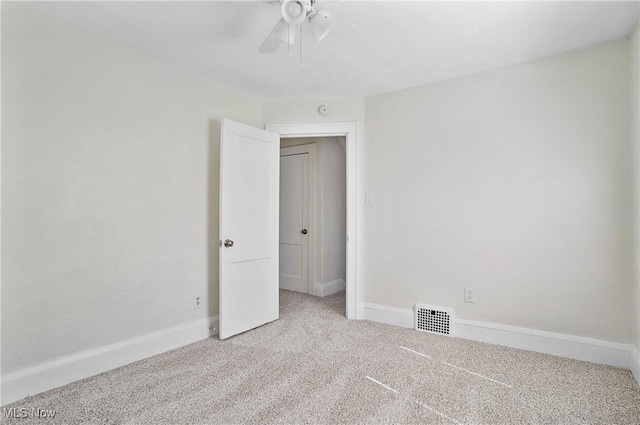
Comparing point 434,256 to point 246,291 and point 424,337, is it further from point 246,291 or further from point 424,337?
point 246,291

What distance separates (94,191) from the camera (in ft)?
7.57

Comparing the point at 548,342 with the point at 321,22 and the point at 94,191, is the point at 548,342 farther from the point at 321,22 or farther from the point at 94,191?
the point at 94,191

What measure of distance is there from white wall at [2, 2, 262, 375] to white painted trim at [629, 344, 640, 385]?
3193 millimetres

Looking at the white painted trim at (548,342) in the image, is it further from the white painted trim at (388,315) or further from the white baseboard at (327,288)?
the white baseboard at (327,288)

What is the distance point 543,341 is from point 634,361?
0.52 m

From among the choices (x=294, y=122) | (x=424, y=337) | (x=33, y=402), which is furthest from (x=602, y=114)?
(x=33, y=402)

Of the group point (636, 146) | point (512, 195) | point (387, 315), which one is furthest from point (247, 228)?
point (636, 146)

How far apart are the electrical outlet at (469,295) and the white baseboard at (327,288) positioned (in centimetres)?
200

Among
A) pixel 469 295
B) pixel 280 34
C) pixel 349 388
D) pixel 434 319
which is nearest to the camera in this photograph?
pixel 280 34

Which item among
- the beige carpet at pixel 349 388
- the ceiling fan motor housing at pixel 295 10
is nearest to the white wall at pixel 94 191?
the beige carpet at pixel 349 388

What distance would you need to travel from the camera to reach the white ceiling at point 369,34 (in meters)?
1.99

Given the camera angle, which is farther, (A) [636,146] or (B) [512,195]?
(B) [512,195]

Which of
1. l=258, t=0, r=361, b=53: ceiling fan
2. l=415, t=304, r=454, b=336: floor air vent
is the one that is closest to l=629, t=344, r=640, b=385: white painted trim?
l=415, t=304, r=454, b=336: floor air vent

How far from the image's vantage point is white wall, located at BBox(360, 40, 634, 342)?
7.84 feet
